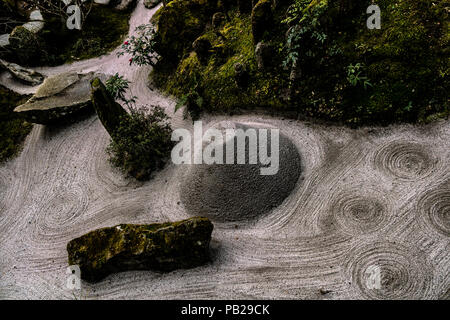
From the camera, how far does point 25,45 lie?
43.2ft

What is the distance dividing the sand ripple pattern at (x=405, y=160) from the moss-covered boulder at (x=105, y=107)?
6309 millimetres

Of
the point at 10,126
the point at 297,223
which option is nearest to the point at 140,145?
the point at 297,223

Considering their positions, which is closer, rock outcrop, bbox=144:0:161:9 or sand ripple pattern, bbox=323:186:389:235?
sand ripple pattern, bbox=323:186:389:235

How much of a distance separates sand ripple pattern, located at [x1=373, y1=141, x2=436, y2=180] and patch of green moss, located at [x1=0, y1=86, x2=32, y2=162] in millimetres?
10486

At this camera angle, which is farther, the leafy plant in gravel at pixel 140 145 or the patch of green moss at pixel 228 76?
the patch of green moss at pixel 228 76

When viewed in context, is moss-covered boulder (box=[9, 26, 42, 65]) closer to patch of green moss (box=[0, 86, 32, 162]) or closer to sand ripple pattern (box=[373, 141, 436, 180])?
patch of green moss (box=[0, 86, 32, 162])

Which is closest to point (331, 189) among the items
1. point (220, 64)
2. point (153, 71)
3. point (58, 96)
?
point (220, 64)

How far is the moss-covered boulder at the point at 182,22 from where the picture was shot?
11023mm

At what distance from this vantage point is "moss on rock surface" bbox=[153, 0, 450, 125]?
7.45 metres

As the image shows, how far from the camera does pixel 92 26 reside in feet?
47.4

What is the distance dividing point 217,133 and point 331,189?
292 centimetres

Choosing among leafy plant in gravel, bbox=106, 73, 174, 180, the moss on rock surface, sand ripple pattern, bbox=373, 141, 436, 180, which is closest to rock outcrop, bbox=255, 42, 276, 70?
the moss on rock surface

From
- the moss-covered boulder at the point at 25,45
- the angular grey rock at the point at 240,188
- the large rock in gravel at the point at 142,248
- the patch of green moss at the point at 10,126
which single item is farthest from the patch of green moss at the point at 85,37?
the large rock in gravel at the point at 142,248

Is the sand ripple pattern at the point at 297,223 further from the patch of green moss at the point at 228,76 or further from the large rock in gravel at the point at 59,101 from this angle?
the large rock in gravel at the point at 59,101
